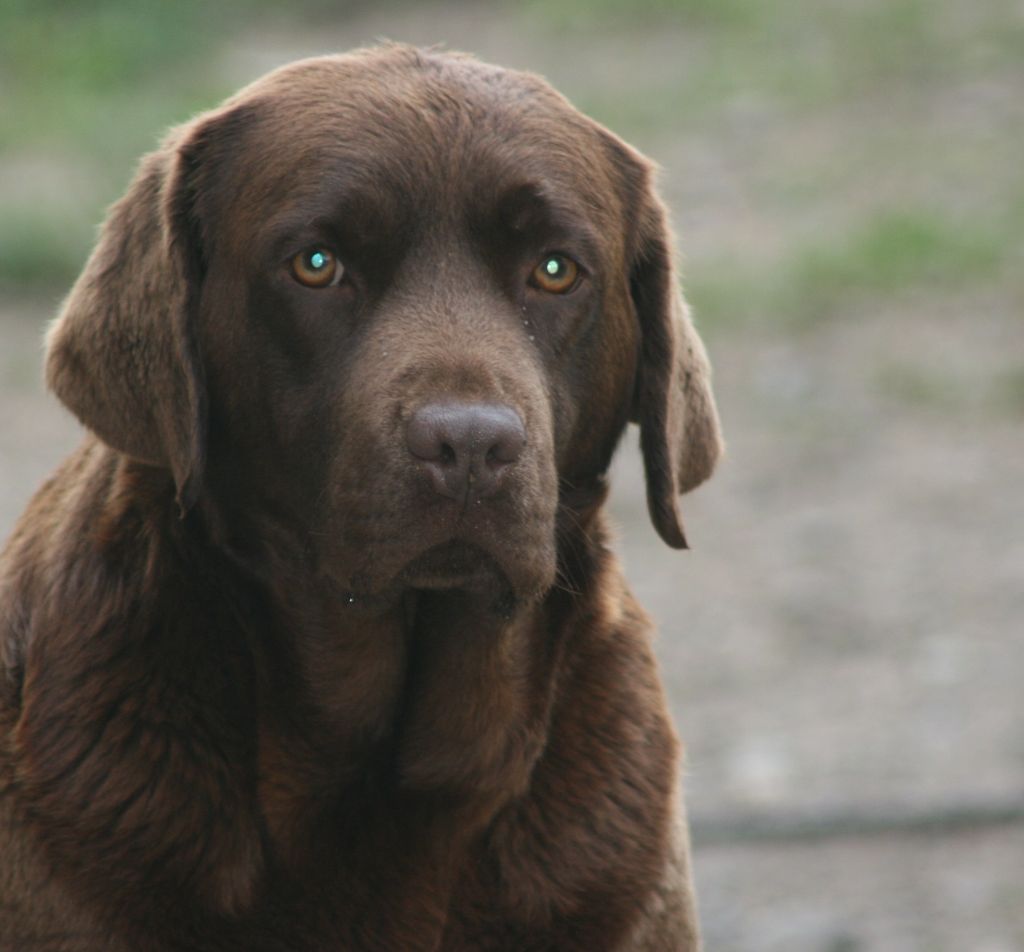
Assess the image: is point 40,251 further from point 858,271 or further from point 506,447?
point 506,447

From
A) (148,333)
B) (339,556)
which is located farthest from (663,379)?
(148,333)

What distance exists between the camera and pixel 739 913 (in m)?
5.97

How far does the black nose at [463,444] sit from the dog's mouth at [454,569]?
13cm

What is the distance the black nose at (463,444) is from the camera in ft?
12.0

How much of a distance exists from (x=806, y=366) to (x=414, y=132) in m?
6.08

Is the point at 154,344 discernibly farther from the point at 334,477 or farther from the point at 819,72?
the point at 819,72

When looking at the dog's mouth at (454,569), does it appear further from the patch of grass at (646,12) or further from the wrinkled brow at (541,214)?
the patch of grass at (646,12)

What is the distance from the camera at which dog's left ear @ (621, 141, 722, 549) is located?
4.29m

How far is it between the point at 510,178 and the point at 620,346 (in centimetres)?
45

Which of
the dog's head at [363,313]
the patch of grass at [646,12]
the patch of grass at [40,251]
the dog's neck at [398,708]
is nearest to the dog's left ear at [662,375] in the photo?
the dog's head at [363,313]

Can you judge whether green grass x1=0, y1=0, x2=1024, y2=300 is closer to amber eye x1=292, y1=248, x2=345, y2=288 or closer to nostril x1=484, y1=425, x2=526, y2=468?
amber eye x1=292, y1=248, x2=345, y2=288

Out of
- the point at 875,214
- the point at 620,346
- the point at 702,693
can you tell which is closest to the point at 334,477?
the point at 620,346

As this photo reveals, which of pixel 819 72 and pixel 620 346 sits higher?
pixel 620 346

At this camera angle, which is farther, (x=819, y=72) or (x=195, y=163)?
(x=819, y=72)
